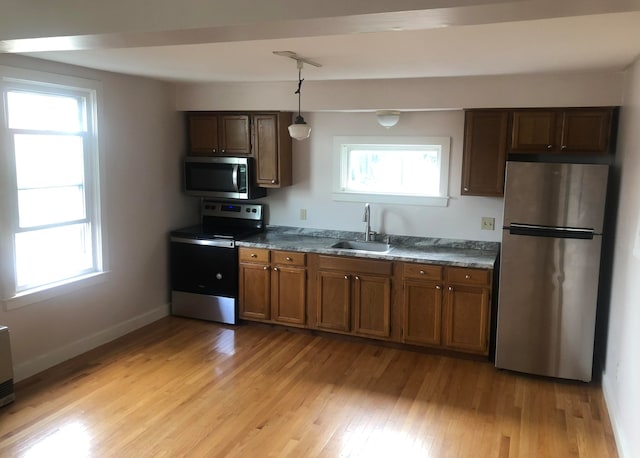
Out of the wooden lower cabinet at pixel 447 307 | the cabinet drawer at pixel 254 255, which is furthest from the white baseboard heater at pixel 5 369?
the wooden lower cabinet at pixel 447 307

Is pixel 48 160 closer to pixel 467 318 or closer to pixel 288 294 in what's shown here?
pixel 288 294

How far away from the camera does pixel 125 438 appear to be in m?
3.10

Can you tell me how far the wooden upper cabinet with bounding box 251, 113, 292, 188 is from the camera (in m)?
4.96

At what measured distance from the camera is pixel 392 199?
491 centimetres

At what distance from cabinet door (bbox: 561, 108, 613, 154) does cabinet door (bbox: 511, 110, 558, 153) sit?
83 mm

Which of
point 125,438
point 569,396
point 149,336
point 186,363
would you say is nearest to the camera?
point 125,438

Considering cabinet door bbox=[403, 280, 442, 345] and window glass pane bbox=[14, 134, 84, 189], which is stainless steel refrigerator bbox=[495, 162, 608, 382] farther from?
window glass pane bbox=[14, 134, 84, 189]

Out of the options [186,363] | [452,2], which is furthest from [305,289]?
[452,2]

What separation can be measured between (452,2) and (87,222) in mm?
3541

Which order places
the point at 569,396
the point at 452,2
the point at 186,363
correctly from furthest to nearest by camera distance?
the point at 186,363 < the point at 569,396 < the point at 452,2

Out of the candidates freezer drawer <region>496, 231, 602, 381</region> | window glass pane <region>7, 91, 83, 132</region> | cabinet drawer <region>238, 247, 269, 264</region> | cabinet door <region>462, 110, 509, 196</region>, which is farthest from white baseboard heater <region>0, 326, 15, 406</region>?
cabinet door <region>462, 110, 509, 196</region>

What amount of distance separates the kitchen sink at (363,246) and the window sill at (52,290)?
2.03 metres

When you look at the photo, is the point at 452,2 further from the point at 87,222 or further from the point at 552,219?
the point at 87,222

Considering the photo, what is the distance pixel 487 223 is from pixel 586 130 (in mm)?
1074
